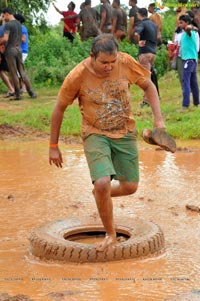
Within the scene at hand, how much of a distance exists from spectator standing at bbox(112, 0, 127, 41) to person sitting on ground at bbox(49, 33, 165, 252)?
1389 cm

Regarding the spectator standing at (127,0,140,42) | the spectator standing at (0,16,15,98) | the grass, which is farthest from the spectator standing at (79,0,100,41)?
the spectator standing at (0,16,15,98)

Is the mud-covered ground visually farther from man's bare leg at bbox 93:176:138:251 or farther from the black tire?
man's bare leg at bbox 93:176:138:251

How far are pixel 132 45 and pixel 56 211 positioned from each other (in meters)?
12.9

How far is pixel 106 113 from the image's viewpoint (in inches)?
209

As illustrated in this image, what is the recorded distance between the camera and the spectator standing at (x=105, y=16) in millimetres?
18547

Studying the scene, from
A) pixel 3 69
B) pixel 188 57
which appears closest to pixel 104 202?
pixel 188 57

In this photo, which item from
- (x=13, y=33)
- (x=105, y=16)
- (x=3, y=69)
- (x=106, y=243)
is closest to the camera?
(x=106, y=243)

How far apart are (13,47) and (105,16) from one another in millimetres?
4629

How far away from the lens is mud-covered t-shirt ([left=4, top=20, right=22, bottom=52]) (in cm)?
1431

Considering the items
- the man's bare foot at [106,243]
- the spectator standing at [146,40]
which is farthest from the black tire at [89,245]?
the spectator standing at [146,40]

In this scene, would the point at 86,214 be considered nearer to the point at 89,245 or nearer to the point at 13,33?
the point at 89,245

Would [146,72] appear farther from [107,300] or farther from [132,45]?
[132,45]

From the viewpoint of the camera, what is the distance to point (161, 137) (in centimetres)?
528

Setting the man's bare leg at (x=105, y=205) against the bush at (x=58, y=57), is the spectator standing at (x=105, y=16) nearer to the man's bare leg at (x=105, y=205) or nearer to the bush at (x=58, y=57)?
the bush at (x=58, y=57)
